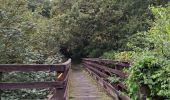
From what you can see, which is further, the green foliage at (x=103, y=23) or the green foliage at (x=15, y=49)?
the green foliage at (x=103, y=23)

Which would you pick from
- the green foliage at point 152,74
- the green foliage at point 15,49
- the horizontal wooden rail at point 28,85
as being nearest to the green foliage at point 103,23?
the green foliage at point 15,49

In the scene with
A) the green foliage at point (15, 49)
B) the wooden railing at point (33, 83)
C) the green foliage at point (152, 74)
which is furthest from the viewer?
the green foliage at point (15, 49)

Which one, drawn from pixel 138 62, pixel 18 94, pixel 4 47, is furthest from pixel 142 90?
pixel 4 47

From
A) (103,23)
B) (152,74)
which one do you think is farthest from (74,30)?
(152,74)

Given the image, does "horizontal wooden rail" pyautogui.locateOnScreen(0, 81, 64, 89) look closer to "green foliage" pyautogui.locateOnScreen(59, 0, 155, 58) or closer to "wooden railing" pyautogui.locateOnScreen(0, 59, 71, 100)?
"wooden railing" pyautogui.locateOnScreen(0, 59, 71, 100)

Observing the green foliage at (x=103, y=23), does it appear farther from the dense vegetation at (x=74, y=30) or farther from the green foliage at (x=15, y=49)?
A: the green foliage at (x=15, y=49)

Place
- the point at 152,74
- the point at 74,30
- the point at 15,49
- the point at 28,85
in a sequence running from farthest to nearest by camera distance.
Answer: the point at 74,30
the point at 15,49
the point at 28,85
the point at 152,74

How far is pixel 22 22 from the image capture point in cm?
1312

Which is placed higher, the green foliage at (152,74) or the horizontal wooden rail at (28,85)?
the green foliage at (152,74)

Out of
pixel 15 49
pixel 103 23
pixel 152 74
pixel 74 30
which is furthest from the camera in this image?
pixel 74 30

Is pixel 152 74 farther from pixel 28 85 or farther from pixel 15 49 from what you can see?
pixel 15 49

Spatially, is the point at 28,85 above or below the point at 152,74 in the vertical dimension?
below

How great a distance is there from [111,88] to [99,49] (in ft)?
59.2

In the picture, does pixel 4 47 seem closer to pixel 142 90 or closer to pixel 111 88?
pixel 111 88
